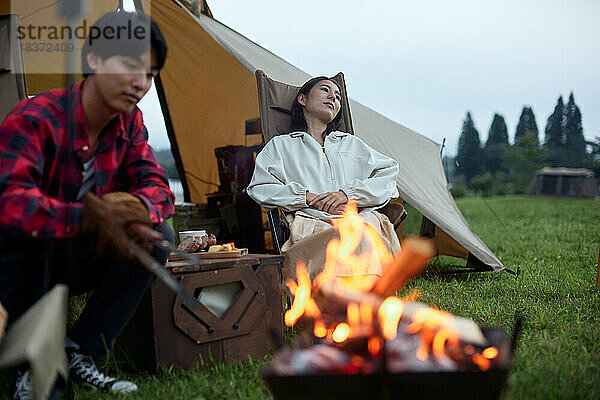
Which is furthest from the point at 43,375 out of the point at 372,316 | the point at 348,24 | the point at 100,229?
the point at 348,24

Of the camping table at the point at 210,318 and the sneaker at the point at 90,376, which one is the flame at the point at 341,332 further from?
the sneaker at the point at 90,376

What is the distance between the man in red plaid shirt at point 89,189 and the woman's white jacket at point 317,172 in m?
0.86

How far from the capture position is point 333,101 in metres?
2.64

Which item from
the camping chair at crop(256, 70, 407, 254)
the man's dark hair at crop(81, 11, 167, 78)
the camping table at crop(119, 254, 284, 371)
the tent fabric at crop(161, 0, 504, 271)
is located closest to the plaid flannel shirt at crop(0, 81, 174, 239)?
the man's dark hair at crop(81, 11, 167, 78)

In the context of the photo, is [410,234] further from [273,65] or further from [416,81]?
[416,81]

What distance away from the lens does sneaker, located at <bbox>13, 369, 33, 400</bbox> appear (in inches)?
49.4

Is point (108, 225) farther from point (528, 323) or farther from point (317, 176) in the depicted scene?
point (528, 323)

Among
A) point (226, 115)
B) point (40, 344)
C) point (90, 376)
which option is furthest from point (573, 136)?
point (40, 344)

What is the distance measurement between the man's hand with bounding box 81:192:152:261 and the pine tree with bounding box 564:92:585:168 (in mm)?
10764

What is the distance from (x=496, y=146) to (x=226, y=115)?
1138 inches

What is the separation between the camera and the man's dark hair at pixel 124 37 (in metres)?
1.24

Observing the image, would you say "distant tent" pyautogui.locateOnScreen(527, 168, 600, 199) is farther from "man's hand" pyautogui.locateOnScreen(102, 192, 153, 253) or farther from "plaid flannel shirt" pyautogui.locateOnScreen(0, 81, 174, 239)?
"man's hand" pyautogui.locateOnScreen(102, 192, 153, 253)

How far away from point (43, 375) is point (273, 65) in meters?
Result: 2.69

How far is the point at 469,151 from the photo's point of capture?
1243 inches
